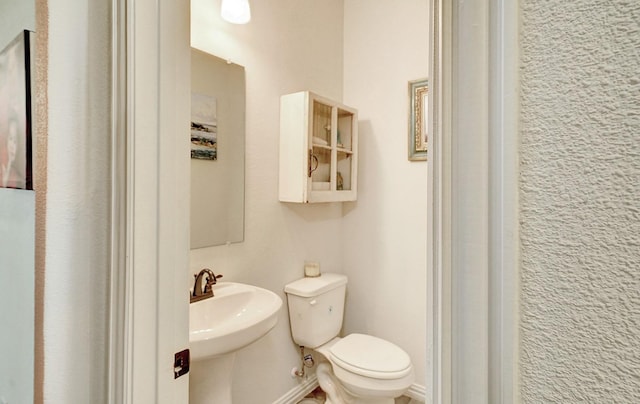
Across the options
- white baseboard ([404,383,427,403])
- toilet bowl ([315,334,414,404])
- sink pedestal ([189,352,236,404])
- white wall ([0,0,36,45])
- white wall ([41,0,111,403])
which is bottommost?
white baseboard ([404,383,427,403])

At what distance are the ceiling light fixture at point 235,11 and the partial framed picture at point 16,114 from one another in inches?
29.1

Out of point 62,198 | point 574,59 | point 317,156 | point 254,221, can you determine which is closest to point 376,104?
point 317,156

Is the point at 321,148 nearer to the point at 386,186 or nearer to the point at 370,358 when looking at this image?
the point at 386,186

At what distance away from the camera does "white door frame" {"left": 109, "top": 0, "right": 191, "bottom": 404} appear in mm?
670

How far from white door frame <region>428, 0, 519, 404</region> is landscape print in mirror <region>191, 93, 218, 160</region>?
1.27 metres

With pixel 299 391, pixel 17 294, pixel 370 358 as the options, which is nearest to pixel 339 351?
pixel 370 358

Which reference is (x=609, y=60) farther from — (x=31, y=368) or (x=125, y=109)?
(x=31, y=368)

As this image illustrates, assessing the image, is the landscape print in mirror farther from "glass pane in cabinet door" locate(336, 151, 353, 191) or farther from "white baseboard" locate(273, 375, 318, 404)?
"white baseboard" locate(273, 375, 318, 404)

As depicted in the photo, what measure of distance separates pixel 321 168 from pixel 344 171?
26cm

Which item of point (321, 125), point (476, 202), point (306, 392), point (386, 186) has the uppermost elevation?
point (321, 125)

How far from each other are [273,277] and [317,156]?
0.69 metres

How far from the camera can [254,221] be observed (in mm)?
1674

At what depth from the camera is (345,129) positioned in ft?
6.82

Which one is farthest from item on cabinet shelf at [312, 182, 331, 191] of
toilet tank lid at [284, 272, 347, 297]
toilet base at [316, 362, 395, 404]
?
toilet base at [316, 362, 395, 404]
